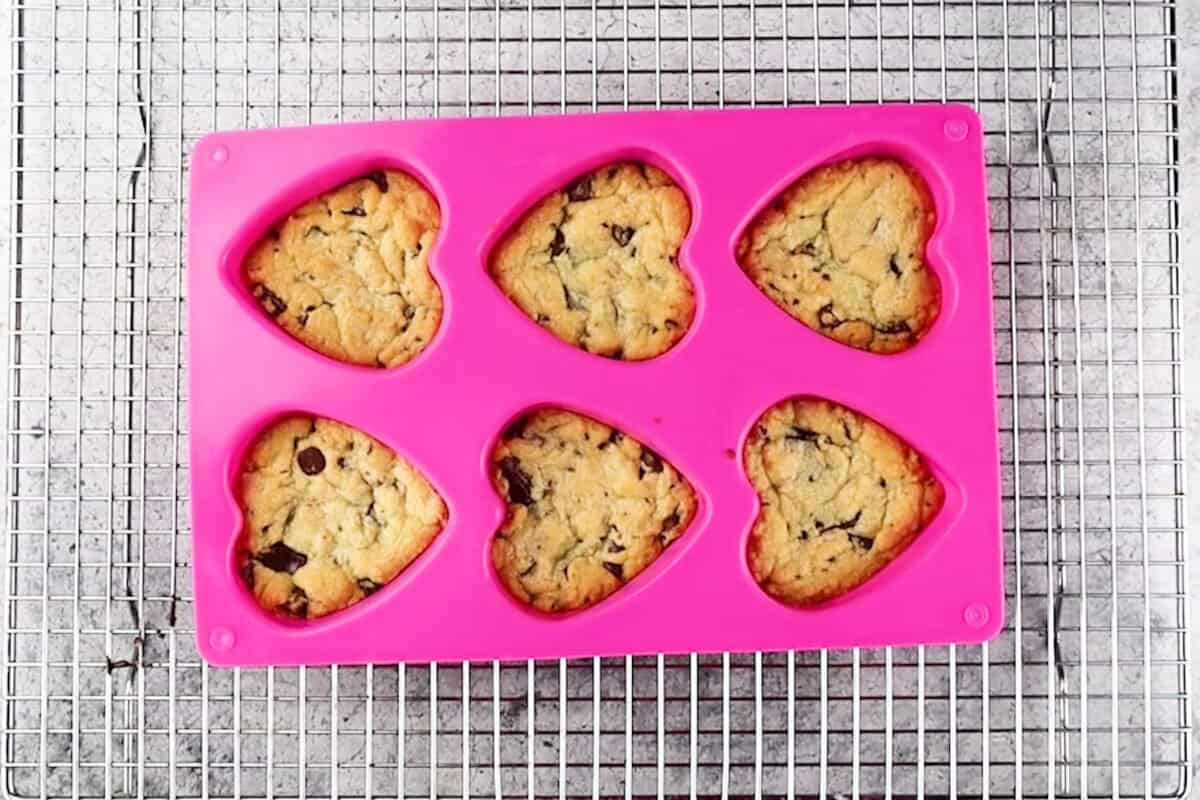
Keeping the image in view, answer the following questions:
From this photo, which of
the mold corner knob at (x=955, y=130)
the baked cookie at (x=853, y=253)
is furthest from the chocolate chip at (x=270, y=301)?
the mold corner knob at (x=955, y=130)

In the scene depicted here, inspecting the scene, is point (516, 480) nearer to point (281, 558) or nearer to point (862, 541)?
point (281, 558)

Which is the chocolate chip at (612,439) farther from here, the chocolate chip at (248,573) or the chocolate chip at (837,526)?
the chocolate chip at (248,573)

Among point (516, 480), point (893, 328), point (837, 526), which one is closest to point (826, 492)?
point (837, 526)

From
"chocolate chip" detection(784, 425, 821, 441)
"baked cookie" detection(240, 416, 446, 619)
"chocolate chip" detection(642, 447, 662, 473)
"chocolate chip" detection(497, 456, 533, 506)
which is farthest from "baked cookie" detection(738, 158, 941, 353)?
"baked cookie" detection(240, 416, 446, 619)

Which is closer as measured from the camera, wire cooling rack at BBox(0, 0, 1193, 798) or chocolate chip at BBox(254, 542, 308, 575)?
chocolate chip at BBox(254, 542, 308, 575)

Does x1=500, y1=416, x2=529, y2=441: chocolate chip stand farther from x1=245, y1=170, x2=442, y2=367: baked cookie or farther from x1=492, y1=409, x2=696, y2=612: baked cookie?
x1=245, y1=170, x2=442, y2=367: baked cookie

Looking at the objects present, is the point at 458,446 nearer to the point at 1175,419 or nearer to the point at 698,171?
the point at 698,171
